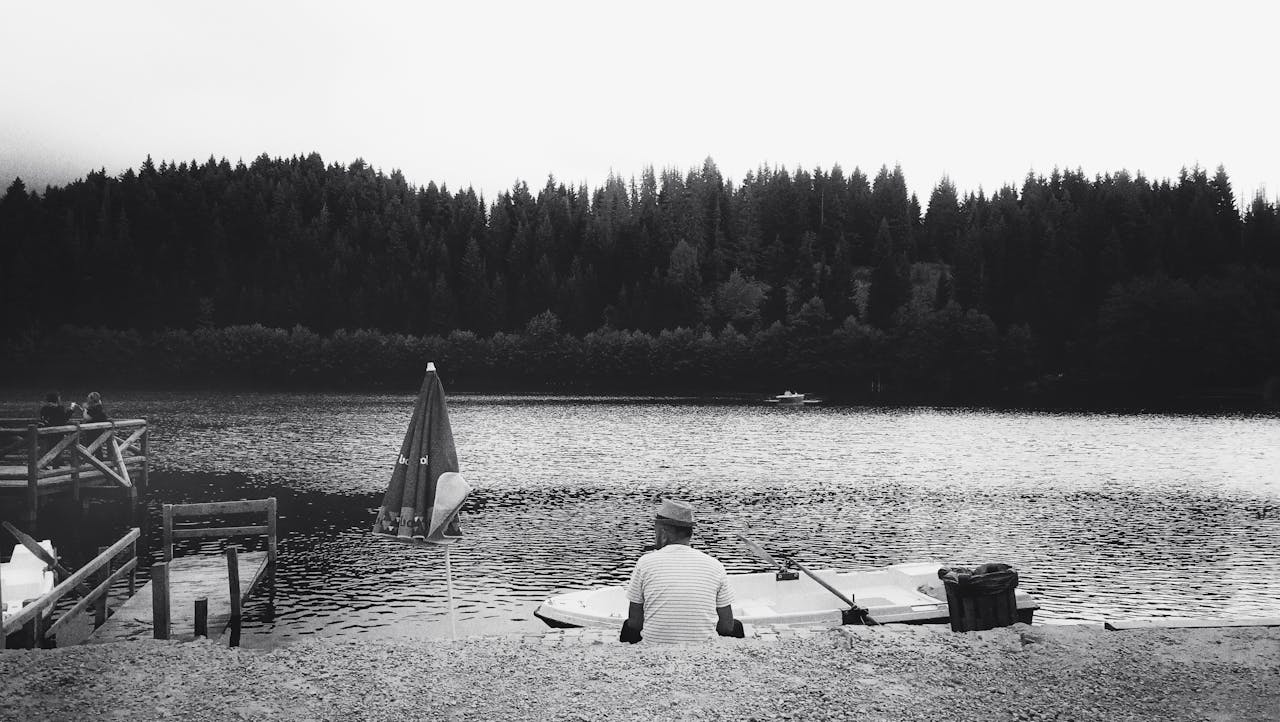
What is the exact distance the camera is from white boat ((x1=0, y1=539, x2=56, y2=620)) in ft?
44.2

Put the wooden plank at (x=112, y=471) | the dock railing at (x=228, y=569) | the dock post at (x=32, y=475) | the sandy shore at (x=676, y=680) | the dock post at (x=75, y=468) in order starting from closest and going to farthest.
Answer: the sandy shore at (x=676, y=680) < the dock railing at (x=228, y=569) < the dock post at (x=32, y=475) < the dock post at (x=75, y=468) < the wooden plank at (x=112, y=471)

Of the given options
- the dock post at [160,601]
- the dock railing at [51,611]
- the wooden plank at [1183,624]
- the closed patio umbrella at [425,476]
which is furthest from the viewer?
the dock post at [160,601]

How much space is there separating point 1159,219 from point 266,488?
15437 cm

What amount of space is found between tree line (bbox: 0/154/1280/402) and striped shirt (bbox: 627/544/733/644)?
410ft

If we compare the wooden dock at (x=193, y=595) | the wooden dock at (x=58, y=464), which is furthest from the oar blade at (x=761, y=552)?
the wooden dock at (x=58, y=464)

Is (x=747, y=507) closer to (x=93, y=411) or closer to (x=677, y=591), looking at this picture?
(x=93, y=411)

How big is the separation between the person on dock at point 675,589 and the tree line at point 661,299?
124856 mm

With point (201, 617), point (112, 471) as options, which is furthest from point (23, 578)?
point (112, 471)

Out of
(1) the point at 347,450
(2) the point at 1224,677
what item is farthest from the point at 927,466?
(2) the point at 1224,677

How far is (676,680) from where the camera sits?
8.73 m

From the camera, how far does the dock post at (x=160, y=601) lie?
13.8 m

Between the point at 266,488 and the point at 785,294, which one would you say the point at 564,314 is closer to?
the point at 785,294

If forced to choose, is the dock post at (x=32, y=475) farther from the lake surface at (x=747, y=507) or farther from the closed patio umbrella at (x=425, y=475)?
the closed patio umbrella at (x=425, y=475)

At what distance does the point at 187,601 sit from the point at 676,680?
39.0ft
